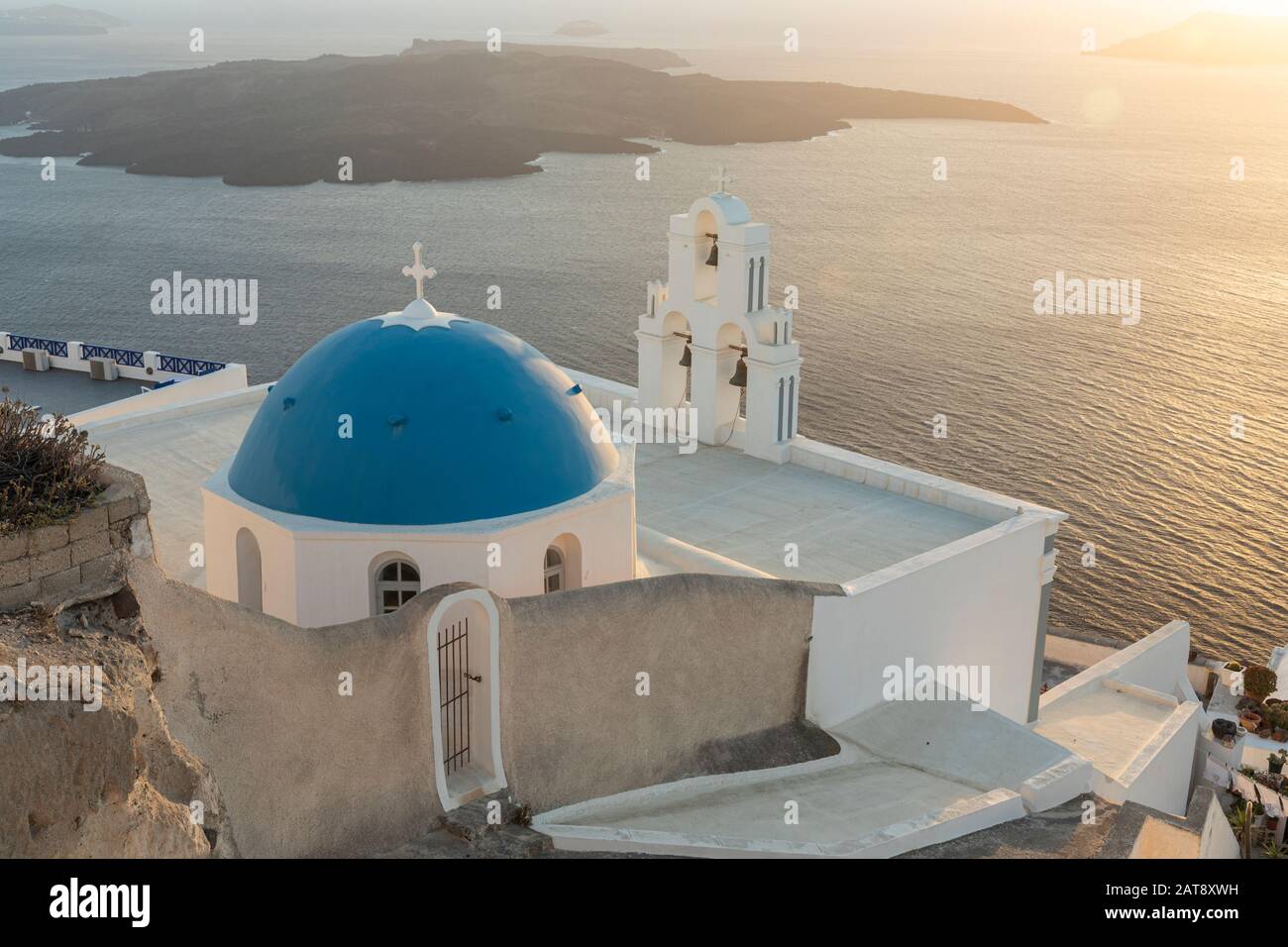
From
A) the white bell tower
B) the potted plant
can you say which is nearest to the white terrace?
the white bell tower

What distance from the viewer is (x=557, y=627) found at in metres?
14.5

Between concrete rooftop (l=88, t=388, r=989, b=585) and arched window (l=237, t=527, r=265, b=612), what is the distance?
177cm

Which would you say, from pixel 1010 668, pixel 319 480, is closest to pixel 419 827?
pixel 319 480

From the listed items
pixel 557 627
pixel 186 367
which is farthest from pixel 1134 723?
pixel 186 367

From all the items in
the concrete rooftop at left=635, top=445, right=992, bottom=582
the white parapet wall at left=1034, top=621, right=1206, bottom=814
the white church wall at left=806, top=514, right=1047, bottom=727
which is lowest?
the white parapet wall at left=1034, top=621, right=1206, bottom=814

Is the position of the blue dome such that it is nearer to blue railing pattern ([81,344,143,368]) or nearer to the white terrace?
the white terrace

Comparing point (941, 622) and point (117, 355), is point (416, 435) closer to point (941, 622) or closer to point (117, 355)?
point (941, 622)

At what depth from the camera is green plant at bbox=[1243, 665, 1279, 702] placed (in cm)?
2977

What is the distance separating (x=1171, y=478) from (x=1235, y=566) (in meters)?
6.20

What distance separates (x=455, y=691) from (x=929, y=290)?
5569 cm

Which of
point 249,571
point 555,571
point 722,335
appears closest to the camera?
point 249,571

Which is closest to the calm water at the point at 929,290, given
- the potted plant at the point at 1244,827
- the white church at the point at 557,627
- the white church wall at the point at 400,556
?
the potted plant at the point at 1244,827

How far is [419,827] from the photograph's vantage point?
13.4 meters

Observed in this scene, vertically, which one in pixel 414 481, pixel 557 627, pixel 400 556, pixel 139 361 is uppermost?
pixel 414 481
